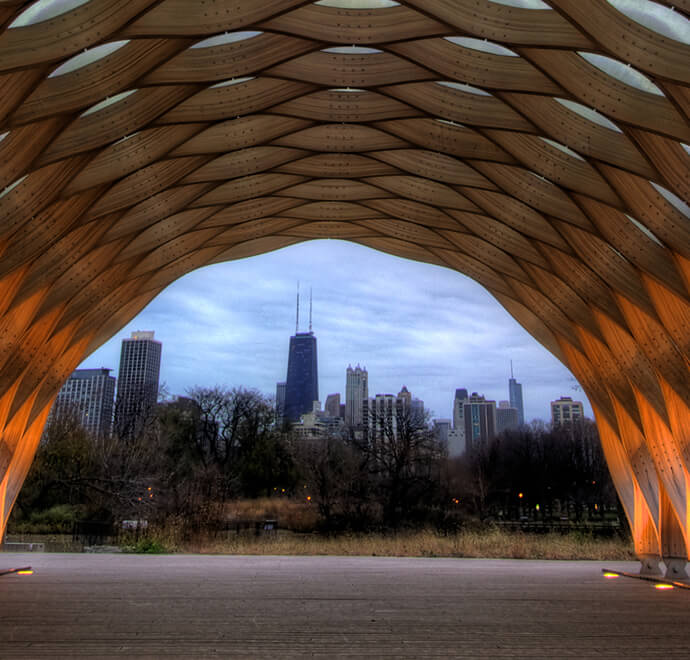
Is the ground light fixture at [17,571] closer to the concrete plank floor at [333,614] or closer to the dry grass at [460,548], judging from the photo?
the concrete plank floor at [333,614]

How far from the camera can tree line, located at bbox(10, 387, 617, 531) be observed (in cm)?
4531

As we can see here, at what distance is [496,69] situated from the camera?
16.2 metres

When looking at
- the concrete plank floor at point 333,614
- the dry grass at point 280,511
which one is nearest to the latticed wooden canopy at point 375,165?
the concrete plank floor at point 333,614

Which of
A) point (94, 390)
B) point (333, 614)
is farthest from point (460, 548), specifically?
point (94, 390)

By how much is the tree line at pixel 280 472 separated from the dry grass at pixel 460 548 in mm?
4162

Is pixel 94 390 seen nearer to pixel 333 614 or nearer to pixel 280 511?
pixel 280 511

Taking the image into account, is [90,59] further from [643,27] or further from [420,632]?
[420,632]

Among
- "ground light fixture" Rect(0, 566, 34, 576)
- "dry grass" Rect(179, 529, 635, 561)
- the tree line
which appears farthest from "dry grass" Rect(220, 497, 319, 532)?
"ground light fixture" Rect(0, 566, 34, 576)

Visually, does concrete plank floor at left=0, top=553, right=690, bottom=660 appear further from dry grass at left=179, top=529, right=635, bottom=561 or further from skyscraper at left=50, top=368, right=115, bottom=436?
skyscraper at left=50, top=368, right=115, bottom=436

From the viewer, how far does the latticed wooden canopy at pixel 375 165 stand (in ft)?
44.5

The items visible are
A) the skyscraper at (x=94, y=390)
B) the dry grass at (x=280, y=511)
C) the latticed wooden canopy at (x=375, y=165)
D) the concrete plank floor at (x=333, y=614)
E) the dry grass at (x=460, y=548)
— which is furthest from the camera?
the skyscraper at (x=94, y=390)

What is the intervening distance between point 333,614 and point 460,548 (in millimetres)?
20133

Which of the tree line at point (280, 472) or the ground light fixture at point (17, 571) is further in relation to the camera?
the tree line at point (280, 472)

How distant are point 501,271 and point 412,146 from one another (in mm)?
8984
